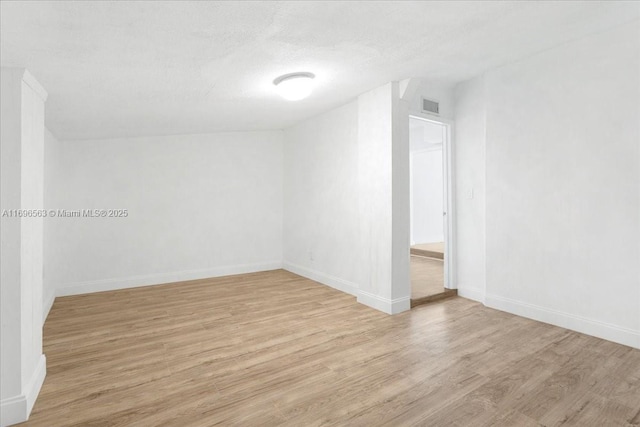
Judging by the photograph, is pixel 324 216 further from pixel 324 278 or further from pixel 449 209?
pixel 449 209

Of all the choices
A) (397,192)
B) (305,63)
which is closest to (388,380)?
(397,192)

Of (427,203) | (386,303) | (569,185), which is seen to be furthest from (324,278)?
(427,203)

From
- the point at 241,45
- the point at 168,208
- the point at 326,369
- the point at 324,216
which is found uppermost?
the point at 241,45

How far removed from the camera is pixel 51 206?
154 inches

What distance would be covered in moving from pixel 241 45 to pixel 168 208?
3.43m

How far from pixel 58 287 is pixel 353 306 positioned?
3.75 m

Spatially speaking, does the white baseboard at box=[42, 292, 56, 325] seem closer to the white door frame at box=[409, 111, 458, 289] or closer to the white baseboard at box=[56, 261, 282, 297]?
the white baseboard at box=[56, 261, 282, 297]

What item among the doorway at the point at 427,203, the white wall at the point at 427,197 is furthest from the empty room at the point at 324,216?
the white wall at the point at 427,197

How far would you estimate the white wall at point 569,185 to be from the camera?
8.68 feet

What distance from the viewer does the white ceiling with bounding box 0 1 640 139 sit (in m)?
1.70

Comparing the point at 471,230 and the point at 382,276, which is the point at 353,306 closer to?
the point at 382,276

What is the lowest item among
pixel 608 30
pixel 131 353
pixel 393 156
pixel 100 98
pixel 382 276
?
pixel 131 353

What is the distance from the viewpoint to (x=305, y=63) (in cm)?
267
